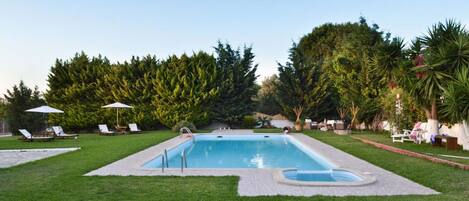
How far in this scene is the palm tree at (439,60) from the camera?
12.1 m

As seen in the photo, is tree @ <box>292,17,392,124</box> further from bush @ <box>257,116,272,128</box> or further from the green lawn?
the green lawn

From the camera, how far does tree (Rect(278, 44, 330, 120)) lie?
26531 mm

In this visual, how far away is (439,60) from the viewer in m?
12.5

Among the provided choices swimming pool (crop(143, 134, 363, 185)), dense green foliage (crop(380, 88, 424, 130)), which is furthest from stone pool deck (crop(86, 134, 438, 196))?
dense green foliage (crop(380, 88, 424, 130))

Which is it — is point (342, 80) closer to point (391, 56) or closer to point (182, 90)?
point (182, 90)

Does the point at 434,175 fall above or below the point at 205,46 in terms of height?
below

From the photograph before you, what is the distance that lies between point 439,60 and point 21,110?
868 inches

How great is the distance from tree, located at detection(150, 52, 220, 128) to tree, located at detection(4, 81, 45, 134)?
23.2ft

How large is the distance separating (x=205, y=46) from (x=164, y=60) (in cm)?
321

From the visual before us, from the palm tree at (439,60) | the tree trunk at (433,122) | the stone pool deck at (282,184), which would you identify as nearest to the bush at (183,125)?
the stone pool deck at (282,184)

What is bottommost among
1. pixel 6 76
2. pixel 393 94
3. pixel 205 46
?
pixel 393 94

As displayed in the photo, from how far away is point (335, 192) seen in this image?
610 cm

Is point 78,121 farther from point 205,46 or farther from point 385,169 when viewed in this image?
point 385,169

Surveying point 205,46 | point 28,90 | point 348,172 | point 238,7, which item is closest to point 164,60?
point 205,46
